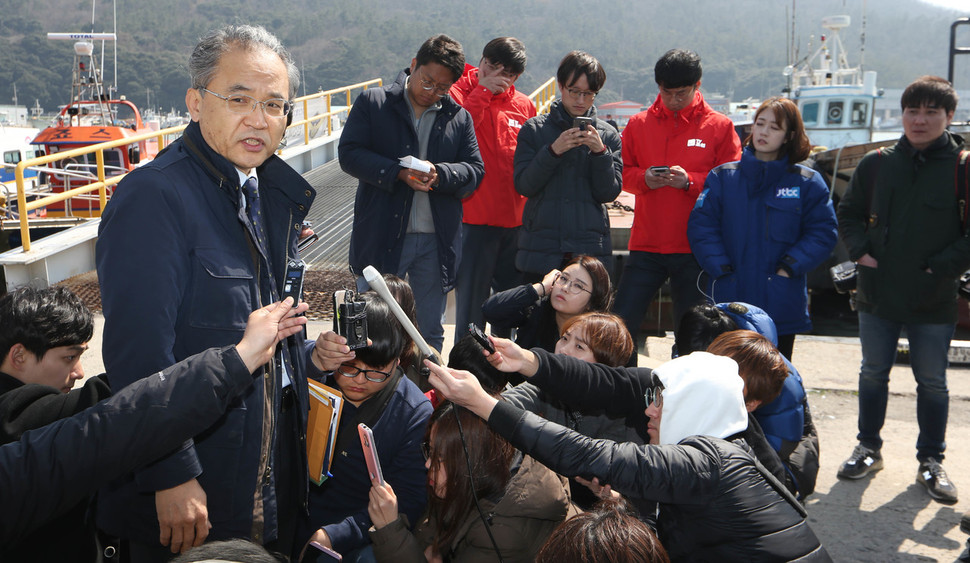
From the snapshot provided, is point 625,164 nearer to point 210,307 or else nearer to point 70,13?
point 210,307

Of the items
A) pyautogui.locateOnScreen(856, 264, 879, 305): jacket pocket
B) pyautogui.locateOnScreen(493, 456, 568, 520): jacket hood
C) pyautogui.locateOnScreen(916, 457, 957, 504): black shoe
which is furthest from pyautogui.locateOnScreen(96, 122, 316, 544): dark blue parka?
pyautogui.locateOnScreen(916, 457, 957, 504): black shoe

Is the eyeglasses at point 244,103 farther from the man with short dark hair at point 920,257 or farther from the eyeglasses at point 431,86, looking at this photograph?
the man with short dark hair at point 920,257

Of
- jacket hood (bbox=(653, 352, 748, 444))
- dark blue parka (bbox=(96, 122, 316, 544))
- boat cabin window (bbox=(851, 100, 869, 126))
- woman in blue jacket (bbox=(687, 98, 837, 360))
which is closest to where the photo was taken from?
dark blue parka (bbox=(96, 122, 316, 544))

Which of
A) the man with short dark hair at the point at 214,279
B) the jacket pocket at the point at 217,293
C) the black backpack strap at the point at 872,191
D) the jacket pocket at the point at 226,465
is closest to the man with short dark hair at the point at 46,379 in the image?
the man with short dark hair at the point at 214,279

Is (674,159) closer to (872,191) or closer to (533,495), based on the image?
(872,191)

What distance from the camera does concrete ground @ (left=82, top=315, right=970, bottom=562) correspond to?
3.66 meters

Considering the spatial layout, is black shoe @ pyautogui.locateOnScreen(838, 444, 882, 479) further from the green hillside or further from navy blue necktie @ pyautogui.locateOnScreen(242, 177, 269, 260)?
the green hillside

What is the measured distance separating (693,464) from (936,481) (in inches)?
101

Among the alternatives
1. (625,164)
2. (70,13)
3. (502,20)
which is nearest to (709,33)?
(502,20)

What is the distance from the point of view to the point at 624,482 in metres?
2.20

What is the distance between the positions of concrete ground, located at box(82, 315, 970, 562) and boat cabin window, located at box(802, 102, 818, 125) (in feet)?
43.1

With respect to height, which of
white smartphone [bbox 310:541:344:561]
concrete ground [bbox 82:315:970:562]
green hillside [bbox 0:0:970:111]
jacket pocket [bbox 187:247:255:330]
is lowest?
concrete ground [bbox 82:315:970:562]

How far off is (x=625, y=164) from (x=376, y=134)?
5.09 ft

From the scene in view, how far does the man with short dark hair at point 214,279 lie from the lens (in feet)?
6.32
